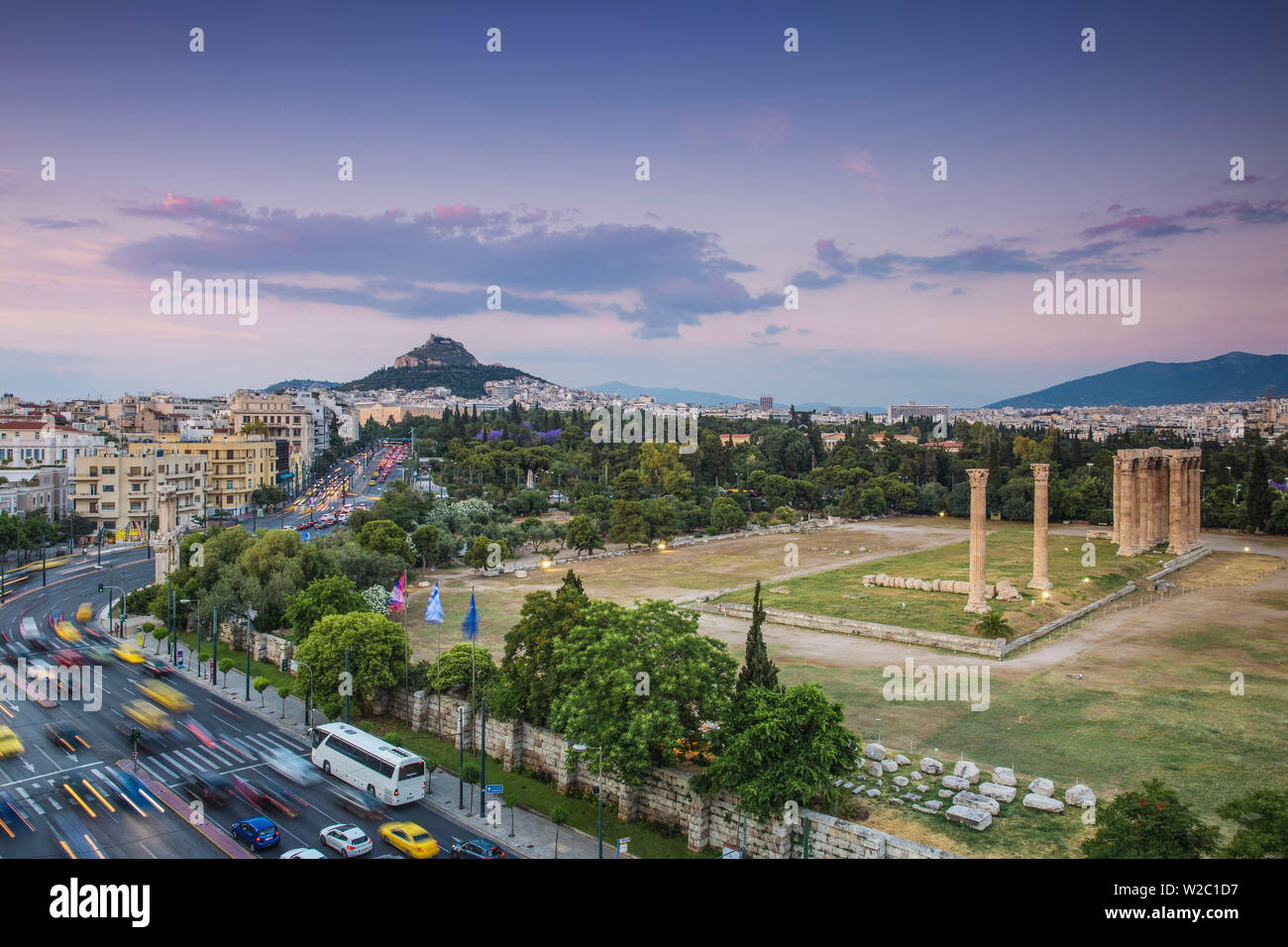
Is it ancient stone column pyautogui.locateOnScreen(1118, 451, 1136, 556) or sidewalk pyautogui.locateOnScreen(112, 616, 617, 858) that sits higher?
ancient stone column pyautogui.locateOnScreen(1118, 451, 1136, 556)

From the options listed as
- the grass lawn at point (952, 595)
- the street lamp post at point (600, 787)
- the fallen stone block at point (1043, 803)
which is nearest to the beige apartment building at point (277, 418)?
the grass lawn at point (952, 595)

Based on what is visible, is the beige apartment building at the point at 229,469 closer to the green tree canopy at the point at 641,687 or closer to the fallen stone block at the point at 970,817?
the green tree canopy at the point at 641,687

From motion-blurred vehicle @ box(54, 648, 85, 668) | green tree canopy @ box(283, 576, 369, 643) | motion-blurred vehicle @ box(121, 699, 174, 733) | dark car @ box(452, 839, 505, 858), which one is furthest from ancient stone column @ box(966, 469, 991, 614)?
motion-blurred vehicle @ box(54, 648, 85, 668)

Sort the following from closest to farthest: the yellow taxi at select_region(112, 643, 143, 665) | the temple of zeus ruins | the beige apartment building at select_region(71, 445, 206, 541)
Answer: the yellow taxi at select_region(112, 643, 143, 665), the temple of zeus ruins, the beige apartment building at select_region(71, 445, 206, 541)

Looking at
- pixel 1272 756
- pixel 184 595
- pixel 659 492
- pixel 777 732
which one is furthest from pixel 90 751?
pixel 659 492

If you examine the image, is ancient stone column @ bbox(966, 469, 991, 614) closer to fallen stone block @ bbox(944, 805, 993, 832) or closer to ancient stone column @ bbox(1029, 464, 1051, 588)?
ancient stone column @ bbox(1029, 464, 1051, 588)

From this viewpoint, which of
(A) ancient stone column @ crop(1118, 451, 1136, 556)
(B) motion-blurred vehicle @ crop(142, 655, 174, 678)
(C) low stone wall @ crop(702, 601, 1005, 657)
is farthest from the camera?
(A) ancient stone column @ crop(1118, 451, 1136, 556)

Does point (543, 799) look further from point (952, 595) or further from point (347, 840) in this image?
point (952, 595)

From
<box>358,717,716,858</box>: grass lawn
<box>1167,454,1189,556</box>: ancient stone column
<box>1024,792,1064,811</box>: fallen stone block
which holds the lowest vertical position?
<box>358,717,716,858</box>: grass lawn
